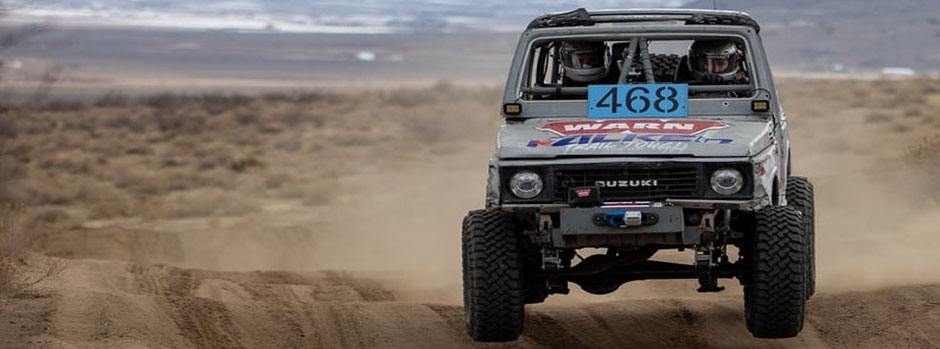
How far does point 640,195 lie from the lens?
895cm

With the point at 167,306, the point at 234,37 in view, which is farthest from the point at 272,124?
the point at 234,37

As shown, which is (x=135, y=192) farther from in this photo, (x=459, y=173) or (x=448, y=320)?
(x=448, y=320)

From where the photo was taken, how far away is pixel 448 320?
11.1 m

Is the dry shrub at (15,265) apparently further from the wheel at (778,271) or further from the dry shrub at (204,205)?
the dry shrub at (204,205)

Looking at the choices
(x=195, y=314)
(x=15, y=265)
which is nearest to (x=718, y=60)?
(x=195, y=314)

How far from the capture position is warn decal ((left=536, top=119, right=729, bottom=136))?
30.8 ft

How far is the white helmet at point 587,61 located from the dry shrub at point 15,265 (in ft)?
13.5

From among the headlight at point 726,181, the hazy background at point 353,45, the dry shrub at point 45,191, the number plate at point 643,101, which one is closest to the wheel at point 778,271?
the headlight at point 726,181

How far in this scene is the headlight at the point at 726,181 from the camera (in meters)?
8.91

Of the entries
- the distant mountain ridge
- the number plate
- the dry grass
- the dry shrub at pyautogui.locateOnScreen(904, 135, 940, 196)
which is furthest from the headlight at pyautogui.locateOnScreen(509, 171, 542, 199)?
the distant mountain ridge

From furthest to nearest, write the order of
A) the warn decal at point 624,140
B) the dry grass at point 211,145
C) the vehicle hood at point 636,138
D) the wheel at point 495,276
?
the dry grass at point 211,145, the wheel at point 495,276, the warn decal at point 624,140, the vehicle hood at point 636,138

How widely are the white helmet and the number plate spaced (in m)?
0.68

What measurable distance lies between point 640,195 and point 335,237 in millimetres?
11280

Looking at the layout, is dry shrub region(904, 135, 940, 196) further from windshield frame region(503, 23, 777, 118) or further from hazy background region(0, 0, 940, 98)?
hazy background region(0, 0, 940, 98)
